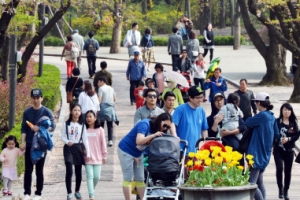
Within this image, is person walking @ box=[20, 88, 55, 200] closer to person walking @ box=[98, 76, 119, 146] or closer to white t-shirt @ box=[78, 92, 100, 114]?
white t-shirt @ box=[78, 92, 100, 114]

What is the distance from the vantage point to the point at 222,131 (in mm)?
12695

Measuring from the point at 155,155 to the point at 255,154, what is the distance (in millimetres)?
1981

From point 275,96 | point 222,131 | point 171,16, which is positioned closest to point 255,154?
point 222,131

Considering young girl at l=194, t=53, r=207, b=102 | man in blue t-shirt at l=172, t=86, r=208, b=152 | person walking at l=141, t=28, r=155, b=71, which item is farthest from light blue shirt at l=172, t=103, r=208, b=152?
person walking at l=141, t=28, r=155, b=71

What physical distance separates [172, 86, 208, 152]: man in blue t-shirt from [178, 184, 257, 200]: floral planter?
245cm

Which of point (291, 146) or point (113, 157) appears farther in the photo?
point (113, 157)

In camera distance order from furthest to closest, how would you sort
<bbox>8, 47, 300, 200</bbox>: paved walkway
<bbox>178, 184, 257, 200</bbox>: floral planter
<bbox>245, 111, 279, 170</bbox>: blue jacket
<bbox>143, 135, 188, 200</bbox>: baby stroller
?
1. <bbox>8, 47, 300, 200</bbox>: paved walkway
2. <bbox>245, 111, 279, 170</bbox>: blue jacket
3. <bbox>143, 135, 188, 200</bbox>: baby stroller
4. <bbox>178, 184, 257, 200</bbox>: floral planter

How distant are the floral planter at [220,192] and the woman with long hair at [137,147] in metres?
1.64

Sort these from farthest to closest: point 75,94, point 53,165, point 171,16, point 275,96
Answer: point 171,16
point 275,96
point 75,94
point 53,165

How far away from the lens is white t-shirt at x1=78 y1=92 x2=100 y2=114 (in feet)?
54.6

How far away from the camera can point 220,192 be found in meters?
9.19

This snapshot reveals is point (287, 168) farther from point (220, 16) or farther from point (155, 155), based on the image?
point (220, 16)

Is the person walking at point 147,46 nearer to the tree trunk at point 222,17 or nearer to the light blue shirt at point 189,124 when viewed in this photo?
the light blue shirt at point 189,124

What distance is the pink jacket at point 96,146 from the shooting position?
41.9 ft
